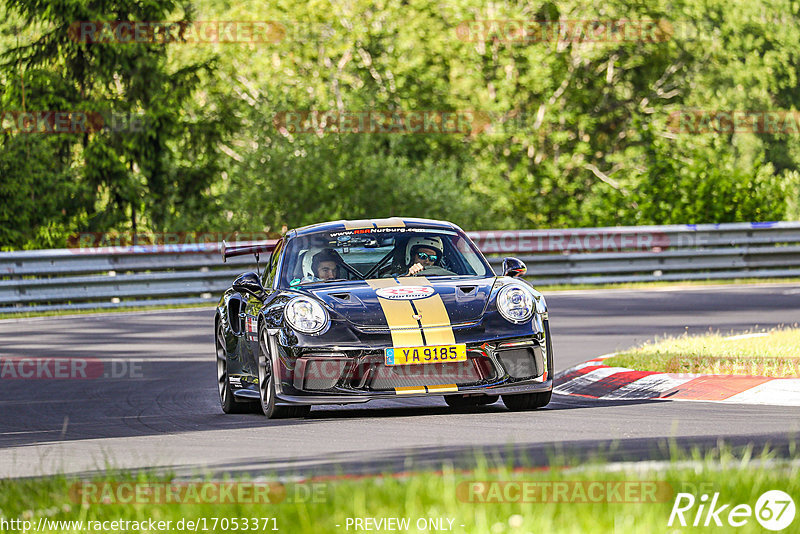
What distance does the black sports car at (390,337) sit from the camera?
9.09 m

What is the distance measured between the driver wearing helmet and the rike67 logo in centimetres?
547

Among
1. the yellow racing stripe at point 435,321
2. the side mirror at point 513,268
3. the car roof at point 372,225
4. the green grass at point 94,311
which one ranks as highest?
the car roof at point 372,225

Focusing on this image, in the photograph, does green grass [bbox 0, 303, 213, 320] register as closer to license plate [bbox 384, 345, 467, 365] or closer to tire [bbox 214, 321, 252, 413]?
tire [bbox 214, 321, 252, 413]

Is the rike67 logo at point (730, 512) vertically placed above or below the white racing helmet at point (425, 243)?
below

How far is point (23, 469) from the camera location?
7.50 meters

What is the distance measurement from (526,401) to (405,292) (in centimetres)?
112

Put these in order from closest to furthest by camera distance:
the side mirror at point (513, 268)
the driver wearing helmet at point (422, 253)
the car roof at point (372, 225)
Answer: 1. the side mirror at point (513, 268)
2. the driver wearing helmet at point (422, 253)
3. the car roof at point (372, 225)

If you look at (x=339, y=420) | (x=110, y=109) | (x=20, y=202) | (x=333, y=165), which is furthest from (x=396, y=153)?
(x=339, y=420)

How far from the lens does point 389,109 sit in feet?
127

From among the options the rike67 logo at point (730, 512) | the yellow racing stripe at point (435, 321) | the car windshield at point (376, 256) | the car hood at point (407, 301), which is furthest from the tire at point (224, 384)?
the rike67 logo at point (730, 512)

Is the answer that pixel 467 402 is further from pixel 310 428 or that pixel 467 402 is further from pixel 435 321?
pixel 310 428

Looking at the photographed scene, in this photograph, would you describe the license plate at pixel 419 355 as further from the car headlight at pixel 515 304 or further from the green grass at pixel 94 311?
the green grass at pixel 94 311

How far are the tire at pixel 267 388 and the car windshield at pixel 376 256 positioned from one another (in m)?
0.65

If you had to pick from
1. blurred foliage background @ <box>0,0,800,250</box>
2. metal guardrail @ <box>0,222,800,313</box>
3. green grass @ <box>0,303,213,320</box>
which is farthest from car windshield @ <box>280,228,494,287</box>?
blurred foliage background @ <box>0,0,800,250</box>
